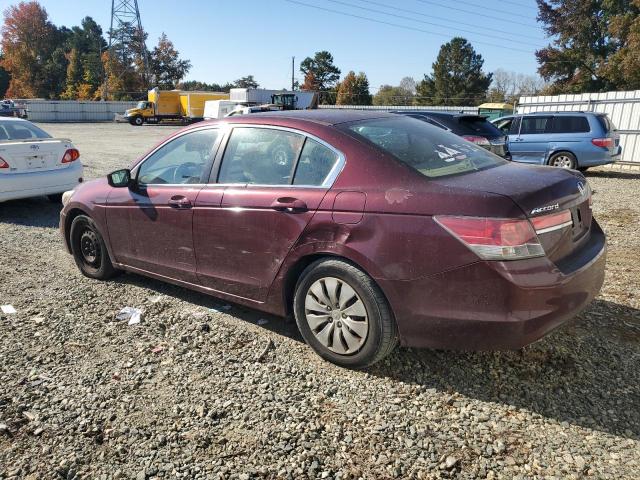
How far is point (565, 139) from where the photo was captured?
13.1 m

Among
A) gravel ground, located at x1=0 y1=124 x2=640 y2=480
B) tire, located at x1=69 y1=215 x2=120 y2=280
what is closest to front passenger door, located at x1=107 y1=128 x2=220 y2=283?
tire, located at x1=69 y1=215 x2=120 y2=280

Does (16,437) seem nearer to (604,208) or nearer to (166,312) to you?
(166,312)

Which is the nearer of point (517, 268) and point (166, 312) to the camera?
point (517, 268)

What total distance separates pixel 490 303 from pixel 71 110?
53366 mm

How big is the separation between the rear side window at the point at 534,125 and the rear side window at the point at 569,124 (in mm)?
229

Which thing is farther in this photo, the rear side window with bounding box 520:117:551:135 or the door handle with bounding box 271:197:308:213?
the rear side window with bounding box 520:117:551:135

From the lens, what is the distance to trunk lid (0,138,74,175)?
7746 mm

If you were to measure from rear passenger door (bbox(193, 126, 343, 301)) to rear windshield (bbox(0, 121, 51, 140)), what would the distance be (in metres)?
6.07

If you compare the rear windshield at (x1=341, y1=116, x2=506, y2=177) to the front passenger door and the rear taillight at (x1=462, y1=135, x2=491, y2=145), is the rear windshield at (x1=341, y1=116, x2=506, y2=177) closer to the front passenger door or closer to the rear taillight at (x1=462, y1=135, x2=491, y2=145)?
the front passenger door

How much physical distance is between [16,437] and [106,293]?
219 cm

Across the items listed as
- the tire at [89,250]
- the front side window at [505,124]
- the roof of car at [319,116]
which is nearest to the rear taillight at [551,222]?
the roof of car at [319,116]

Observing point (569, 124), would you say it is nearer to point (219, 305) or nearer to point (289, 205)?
point (219, 305)

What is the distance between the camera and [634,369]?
3.33 m

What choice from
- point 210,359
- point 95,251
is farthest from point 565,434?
point 95,251
